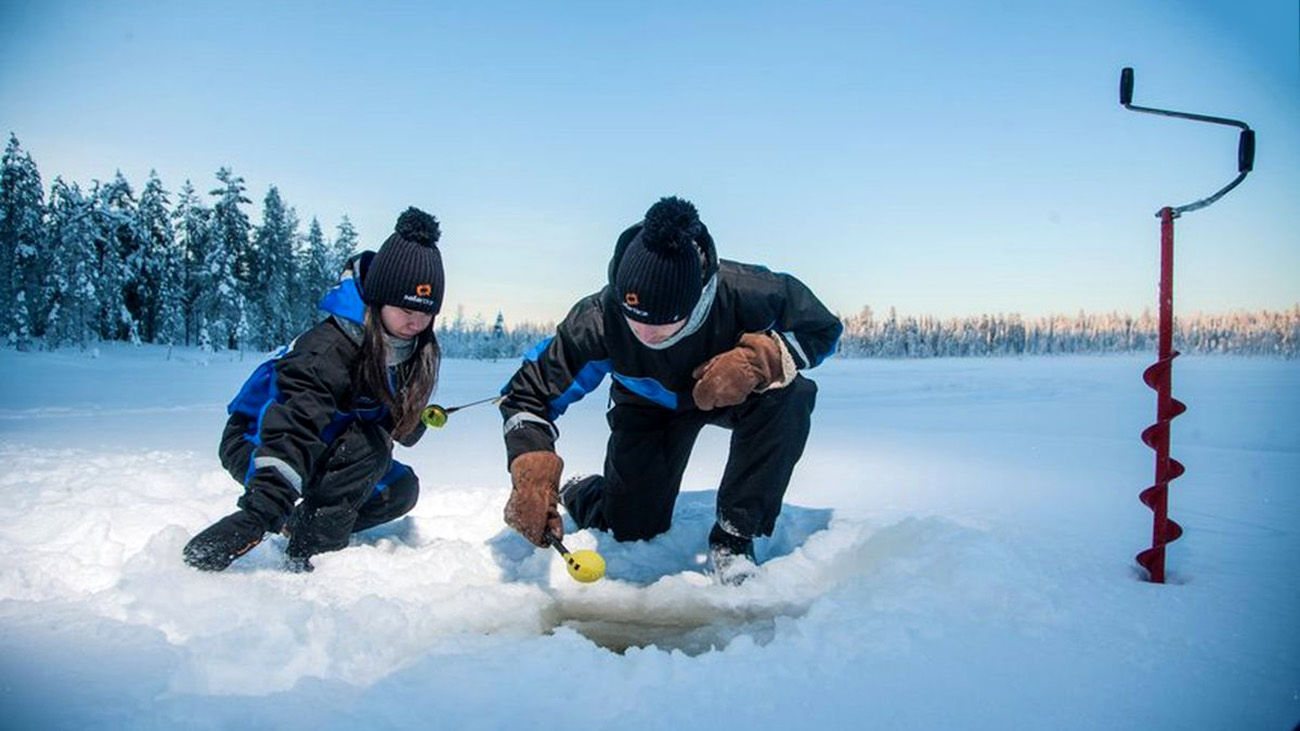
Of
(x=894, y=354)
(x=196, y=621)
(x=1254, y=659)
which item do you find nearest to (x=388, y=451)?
(x=196, y=621)

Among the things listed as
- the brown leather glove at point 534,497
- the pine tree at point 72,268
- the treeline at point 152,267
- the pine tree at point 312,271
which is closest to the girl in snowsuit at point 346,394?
the brown leather glove at point 534,497

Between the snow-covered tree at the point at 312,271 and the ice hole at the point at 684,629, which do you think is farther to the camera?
the snow-covered tree at the point at 312,271

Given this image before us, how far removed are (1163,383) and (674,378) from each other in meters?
1.73

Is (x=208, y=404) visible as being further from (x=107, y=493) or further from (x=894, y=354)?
(x=894, y=354)

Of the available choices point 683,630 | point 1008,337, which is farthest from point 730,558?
point 1008,337

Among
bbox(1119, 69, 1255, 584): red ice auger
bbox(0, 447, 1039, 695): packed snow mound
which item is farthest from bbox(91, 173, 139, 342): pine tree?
bbox(1119, 69, 1255, 584): red ice auger

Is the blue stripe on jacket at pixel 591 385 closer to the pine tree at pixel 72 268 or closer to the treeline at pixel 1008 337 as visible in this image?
the pine tree at pixel 72 268

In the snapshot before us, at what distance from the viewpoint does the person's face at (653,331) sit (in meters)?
2.58

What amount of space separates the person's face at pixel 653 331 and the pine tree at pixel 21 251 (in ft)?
84.2

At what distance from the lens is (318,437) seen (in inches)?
98.2

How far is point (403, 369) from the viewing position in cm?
288

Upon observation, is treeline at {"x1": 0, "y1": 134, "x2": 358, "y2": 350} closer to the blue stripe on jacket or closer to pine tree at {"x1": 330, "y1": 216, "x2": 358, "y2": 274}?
pine tree at {"x1": 330, "y1": 216, "x2": 358, "y2": 274}

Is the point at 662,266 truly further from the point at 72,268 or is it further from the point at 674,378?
the point at 72,268

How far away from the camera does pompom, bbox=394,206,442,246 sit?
9.37ft
